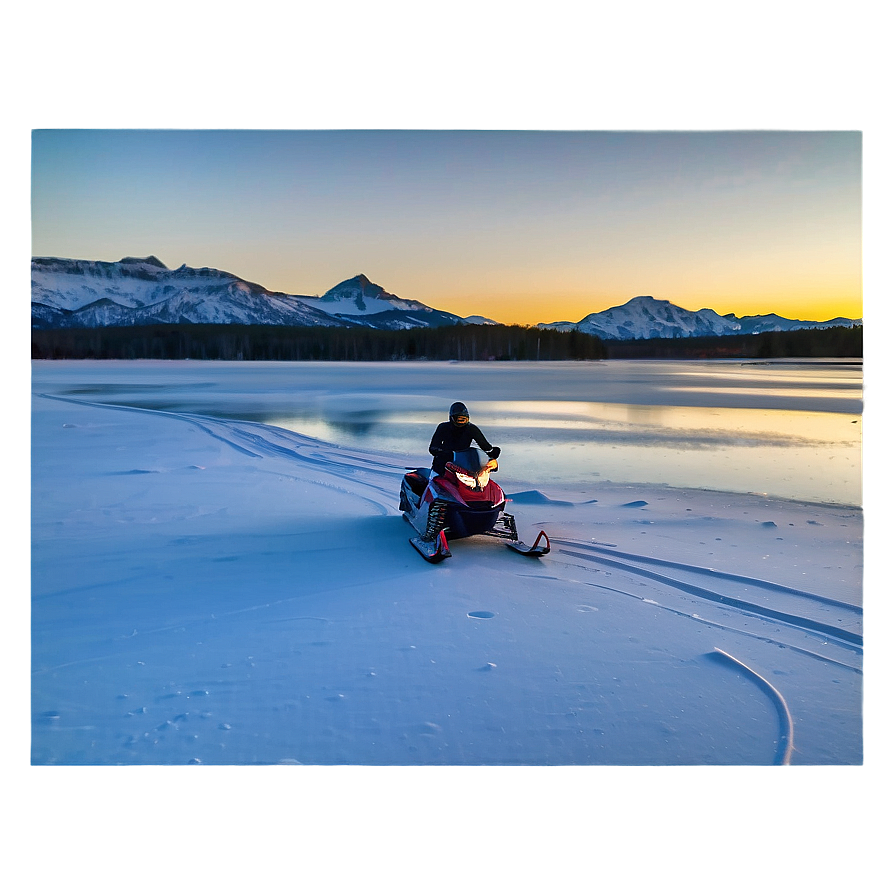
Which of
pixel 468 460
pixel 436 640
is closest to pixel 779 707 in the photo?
pixel 436 640

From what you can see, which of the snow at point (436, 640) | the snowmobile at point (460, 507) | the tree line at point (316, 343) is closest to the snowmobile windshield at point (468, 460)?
the snowmobile at point (460, 507)

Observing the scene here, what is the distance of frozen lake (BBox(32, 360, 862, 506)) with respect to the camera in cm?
811

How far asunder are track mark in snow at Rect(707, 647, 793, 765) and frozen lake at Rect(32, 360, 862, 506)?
3636 mm

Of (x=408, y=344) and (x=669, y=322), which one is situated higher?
(x=408, y=344)

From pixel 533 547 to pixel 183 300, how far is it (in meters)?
9.36

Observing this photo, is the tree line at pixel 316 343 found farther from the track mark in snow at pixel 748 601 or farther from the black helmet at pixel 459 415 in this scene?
the track mark in snow at pixel 748 601

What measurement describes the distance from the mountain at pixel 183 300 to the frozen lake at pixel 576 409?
45.8 inches

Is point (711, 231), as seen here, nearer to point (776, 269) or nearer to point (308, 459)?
point (776, 269)

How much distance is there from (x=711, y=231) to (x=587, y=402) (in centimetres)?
776

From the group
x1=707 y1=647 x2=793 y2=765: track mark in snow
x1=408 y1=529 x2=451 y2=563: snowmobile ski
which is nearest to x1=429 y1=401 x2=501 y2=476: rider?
x1=408 y1=529 x2=451 y2=563: snowmobile ski

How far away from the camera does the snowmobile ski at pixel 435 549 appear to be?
4.73 m

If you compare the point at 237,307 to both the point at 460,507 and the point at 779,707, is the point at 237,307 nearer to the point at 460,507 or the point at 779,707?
the point at 460,507

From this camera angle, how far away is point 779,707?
331 centimetres

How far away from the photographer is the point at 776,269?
695 centimetres
